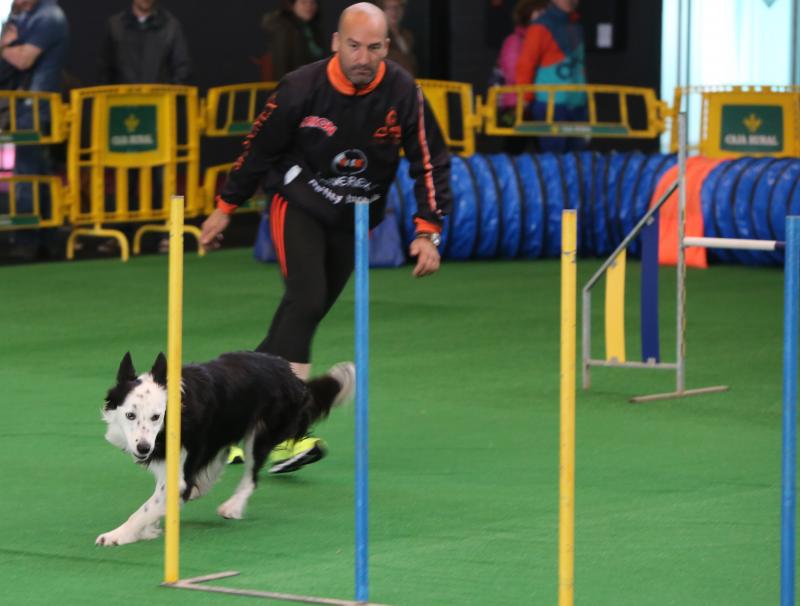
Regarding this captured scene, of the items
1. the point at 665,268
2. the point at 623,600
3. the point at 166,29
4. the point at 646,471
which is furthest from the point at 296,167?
the point at 166,29

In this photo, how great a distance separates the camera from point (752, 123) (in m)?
14.8

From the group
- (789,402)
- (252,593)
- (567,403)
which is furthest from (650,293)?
(789,402)

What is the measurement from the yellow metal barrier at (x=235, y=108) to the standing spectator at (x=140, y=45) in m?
0.45

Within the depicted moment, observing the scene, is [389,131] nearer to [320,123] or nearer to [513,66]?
[320,123]

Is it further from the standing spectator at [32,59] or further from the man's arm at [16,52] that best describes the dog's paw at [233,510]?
the man's arm at [16,52]

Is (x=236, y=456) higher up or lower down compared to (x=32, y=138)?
lower down

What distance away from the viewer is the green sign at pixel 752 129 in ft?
48.3

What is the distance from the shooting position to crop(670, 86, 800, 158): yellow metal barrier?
48.1ft

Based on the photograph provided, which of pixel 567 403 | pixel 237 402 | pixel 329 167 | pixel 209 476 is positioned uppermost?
pixel 329 167

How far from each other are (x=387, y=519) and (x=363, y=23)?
1.62 metres

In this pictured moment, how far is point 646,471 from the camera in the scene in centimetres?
622

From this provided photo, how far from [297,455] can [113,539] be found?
1.14 metres

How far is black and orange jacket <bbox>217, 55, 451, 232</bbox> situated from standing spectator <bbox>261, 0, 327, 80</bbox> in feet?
30.4

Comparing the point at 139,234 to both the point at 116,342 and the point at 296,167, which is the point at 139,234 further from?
the point at 296,167
